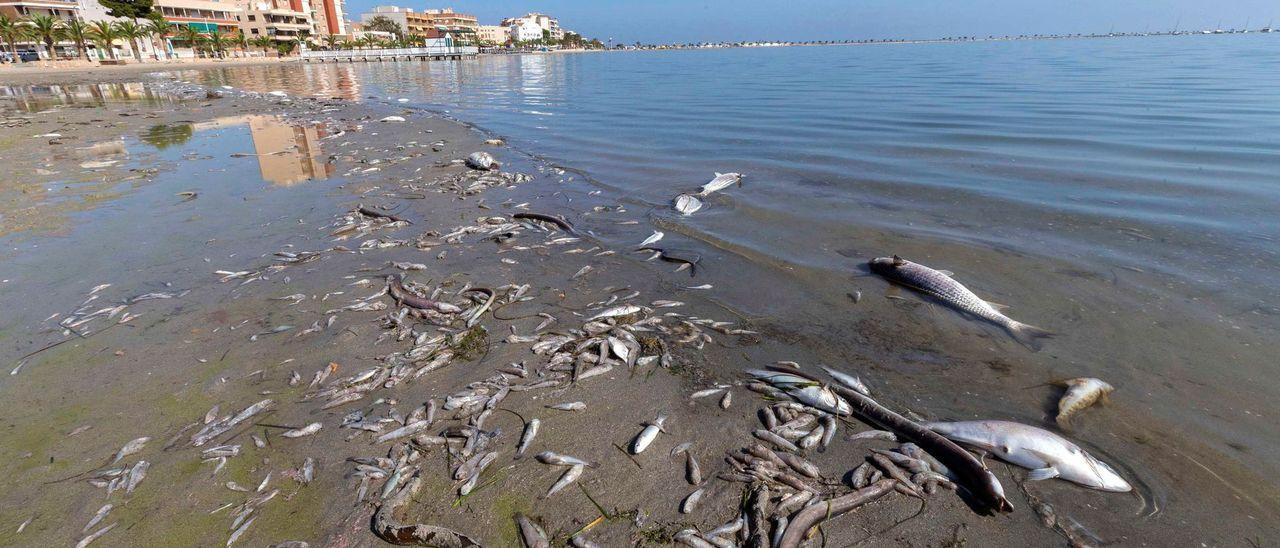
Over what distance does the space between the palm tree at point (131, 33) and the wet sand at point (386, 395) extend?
102m

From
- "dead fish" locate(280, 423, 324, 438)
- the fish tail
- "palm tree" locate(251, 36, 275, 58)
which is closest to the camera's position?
"dead fish" locate(280, 423, 324, 438)

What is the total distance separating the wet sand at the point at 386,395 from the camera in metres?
3.95

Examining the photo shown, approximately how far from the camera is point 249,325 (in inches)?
258

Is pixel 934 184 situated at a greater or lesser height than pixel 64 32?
lesser

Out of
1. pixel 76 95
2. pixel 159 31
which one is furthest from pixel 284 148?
pixel 159 31

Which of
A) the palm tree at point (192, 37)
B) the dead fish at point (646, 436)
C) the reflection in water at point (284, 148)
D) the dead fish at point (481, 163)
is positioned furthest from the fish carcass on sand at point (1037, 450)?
the palm tree at point (192, 37)

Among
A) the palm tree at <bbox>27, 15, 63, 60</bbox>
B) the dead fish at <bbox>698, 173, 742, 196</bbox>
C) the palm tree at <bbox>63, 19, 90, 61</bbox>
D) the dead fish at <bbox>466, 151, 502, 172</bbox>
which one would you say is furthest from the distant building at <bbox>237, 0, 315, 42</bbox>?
the dead fish at <bbox>698, 173, 742, 196</bbox>

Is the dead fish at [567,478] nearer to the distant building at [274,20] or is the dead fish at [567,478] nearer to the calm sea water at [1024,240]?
the calm sea water at [1024,240]

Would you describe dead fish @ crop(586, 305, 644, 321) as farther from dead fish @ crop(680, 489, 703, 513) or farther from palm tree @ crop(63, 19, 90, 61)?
palm tree @ crop(63, 19, 90, 61)

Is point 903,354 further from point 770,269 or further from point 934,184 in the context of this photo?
point 934,184

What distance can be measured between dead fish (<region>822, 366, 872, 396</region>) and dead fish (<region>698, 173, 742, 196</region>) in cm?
730

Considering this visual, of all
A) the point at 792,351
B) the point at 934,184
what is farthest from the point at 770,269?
the point at 934,184

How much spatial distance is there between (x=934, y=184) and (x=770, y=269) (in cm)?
676

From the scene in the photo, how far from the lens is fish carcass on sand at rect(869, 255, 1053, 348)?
6.55 m
